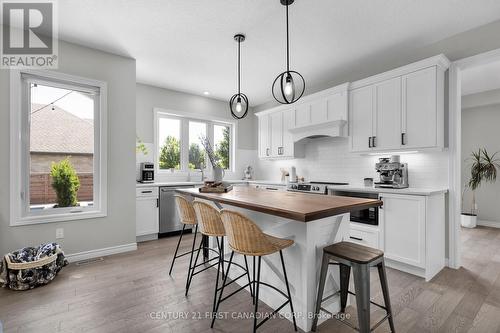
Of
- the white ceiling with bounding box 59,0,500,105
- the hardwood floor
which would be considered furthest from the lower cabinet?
the white ceiling with bounding box 59,0,500,105

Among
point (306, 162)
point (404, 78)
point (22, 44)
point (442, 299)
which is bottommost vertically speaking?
point (442, 299)

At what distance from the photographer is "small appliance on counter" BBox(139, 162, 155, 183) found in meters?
4.42

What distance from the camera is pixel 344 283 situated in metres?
2.03

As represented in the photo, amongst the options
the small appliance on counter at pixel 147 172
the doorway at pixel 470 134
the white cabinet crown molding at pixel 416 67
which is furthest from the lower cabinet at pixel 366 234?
the small appliance on counter at pixel 147 172

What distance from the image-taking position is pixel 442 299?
2.28m

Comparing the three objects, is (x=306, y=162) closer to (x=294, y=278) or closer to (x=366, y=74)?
(x=366, y=74)

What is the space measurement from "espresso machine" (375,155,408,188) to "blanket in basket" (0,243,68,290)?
12.9 feet

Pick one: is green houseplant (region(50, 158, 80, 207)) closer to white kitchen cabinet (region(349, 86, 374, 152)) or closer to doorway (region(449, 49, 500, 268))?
white kitchen cabinet (region(349, 86, 374, 152))

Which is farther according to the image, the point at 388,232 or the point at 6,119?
the point at 388,232

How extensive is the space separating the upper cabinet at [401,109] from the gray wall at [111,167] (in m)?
3.34

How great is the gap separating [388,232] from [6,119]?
4.62 m

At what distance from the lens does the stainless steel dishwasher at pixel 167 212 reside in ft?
14.1

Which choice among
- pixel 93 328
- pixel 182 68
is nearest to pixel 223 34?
pixel 182 68

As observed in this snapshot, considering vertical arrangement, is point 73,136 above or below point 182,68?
below
